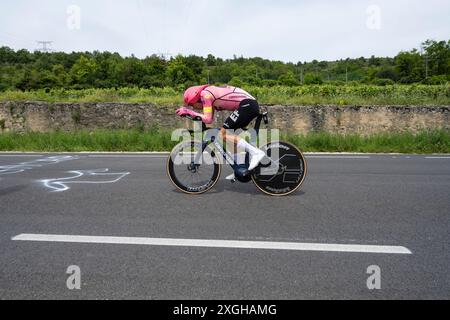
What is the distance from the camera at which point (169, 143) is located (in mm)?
11992

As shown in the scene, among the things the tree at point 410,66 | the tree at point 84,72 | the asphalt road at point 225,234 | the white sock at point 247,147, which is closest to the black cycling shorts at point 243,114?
the white sock at point 247,147

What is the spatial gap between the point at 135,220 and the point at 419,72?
9576cm

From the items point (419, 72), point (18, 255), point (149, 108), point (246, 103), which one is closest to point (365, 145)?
point (246, 103)

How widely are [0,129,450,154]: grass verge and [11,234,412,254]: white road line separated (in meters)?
8.27

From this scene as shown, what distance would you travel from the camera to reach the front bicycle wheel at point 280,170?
524 centimetres

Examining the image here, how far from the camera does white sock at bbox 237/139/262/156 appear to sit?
511 cm

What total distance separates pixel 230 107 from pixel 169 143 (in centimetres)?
705

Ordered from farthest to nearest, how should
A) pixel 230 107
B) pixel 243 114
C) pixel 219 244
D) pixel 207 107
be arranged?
pixel 230 107, pixel 243 114, pixel 207 107, pixel 219 244

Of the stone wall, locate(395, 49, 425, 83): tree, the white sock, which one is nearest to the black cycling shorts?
the white sock

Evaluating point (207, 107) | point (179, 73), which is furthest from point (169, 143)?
point (179, 73)

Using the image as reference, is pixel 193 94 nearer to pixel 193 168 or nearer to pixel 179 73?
pixel 193 168

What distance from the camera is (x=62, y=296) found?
254cm

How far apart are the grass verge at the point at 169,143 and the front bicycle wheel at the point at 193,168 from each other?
21.2 ft

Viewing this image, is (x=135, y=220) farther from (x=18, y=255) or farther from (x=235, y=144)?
(x=235, y=144)
